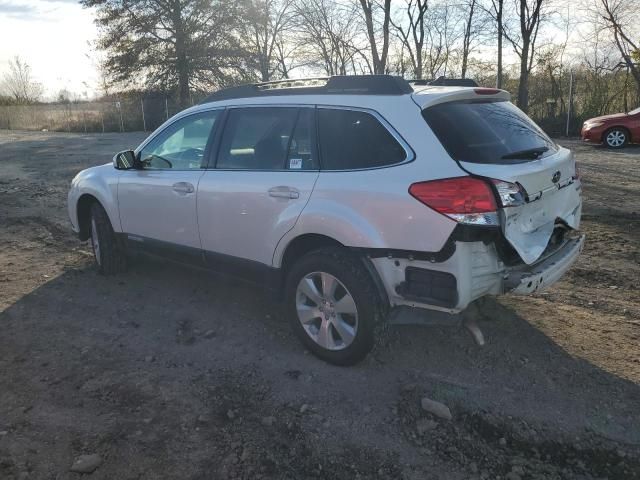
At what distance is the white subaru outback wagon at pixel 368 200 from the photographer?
3.03 m

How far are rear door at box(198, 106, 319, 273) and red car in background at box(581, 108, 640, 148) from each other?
49.3 feet

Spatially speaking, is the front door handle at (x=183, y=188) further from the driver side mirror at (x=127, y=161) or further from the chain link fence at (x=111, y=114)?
the chain link fence at (x=111, y=114)

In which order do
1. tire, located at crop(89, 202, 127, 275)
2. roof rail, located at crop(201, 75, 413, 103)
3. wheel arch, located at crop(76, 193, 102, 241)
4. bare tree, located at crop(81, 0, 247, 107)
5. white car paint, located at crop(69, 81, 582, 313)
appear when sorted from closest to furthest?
1. white car paint, located at crop(69, 81, 582, 313)
2. roof rail, located at crop(201, 75, 413, 103)
3. tire, located at crop(89, 202, 127, 275)
4. wheel arch, located at crop(76, 193, 102, 241)
5. bare tree, located at crop(81, 0, 247, 107)

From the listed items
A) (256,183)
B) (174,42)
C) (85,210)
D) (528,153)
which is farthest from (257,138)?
(174,42)

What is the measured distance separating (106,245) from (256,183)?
2.34 metres

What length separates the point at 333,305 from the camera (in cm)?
354

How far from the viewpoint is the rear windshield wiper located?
3.28m

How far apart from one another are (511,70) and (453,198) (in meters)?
27.8

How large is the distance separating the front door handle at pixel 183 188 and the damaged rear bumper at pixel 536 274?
250cm

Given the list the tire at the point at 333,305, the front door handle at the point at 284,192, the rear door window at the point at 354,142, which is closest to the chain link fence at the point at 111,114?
the front door handle at the point at 284,192

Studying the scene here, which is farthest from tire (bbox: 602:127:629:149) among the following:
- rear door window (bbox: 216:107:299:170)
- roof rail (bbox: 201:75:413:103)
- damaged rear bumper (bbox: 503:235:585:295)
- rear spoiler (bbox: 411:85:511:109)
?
rear door window (bbox: 216:107:299:170)

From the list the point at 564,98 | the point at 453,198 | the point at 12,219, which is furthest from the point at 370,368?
the point at 564,98

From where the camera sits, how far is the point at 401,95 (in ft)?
11.0

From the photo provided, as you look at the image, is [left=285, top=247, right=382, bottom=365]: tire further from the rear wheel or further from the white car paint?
the rear wheel
